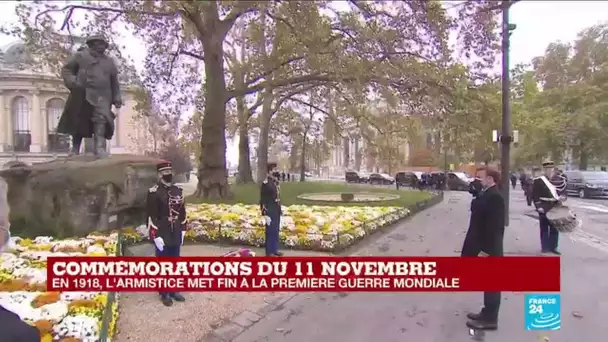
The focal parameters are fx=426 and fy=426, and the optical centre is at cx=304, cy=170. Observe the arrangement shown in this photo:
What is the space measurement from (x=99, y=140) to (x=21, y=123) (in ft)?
94.2

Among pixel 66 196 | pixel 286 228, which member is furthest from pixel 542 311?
pixel 66 196

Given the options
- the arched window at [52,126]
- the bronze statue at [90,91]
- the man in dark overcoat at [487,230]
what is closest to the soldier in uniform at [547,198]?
the man in dark overcoat at [487,230]

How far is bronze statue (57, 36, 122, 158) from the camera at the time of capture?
7.71 m

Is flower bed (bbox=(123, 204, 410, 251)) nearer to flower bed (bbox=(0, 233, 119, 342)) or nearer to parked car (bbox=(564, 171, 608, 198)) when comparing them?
flower bed (bbox=(0, 233, 119, 342))

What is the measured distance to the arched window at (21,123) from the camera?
28.3 meters

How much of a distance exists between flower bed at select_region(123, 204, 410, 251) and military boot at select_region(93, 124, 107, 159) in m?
1.62

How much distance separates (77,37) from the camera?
12.6m

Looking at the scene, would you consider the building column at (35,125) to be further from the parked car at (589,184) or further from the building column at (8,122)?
the parked car at (589,184)

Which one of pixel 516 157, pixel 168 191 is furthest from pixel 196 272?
pixel 516 157

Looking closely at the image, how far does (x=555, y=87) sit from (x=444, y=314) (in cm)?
3970

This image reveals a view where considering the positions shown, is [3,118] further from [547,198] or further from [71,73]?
[547,198]

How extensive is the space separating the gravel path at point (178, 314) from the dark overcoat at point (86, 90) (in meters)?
4.06

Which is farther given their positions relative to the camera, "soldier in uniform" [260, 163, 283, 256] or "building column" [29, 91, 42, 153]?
"building column" [29, 91, 42, 153]
